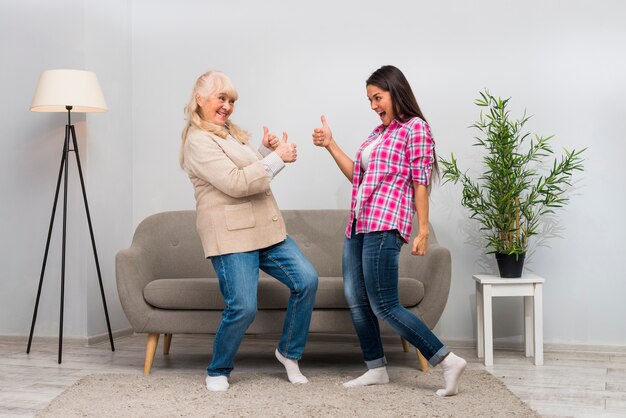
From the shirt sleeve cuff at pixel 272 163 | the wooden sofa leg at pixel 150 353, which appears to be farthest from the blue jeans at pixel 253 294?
the wooden sofa leg at pixel 150 353

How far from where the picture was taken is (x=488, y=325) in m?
3.96

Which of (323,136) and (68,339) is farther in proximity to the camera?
(68,339)

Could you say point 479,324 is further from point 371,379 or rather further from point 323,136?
point 323,136

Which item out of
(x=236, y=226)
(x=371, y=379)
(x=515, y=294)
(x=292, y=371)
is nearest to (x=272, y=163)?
(x=236, y=226)

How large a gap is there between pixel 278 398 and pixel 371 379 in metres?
0.47

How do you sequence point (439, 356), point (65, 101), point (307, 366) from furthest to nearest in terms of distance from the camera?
1. point (65, 101)
2. point (307, 366)
3. point (439, 356)

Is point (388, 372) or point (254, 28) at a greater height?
point (254, 28)

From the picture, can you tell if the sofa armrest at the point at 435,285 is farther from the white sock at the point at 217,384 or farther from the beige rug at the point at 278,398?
the white sock at the point at 217,384

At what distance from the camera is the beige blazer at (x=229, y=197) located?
3.22 metres

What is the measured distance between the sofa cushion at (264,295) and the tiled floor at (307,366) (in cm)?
38

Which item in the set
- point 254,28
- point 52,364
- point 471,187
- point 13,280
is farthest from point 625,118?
point 13,280

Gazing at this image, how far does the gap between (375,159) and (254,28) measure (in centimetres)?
206

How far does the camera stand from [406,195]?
126 inches

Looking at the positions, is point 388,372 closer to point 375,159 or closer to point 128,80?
point 375,159
